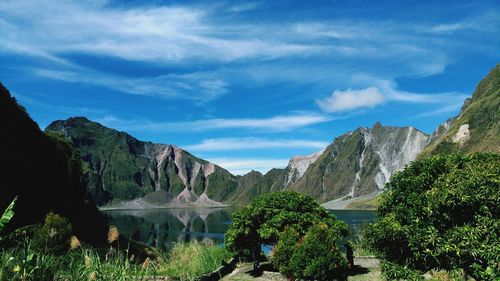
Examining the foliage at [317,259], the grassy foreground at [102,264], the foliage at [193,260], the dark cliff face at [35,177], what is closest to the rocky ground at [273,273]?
the foliage at [193,260]

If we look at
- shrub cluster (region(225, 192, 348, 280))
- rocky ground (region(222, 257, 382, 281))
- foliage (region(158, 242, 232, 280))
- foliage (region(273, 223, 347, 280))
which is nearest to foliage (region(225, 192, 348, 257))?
shrub cluster (region(225, 192, 348, 280))

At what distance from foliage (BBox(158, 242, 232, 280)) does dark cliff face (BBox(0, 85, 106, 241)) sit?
2450cm

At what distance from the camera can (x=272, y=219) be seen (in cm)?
3027

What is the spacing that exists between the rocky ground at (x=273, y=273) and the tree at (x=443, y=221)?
8679 millimetres

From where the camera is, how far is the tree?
16375 millimetres

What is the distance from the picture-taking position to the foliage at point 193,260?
2986cm

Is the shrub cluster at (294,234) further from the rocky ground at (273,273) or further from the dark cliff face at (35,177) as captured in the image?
the dark cliff face at (35,177)

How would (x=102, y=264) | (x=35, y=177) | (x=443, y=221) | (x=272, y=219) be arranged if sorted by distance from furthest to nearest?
(x=35, y=177), (x=272, y=219), (x=443, y=221), (x=102, y=264)

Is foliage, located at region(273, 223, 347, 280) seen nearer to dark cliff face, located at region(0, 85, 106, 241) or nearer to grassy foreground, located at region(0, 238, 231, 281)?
grassy foreground, located at region(0, 238, 231, 281)

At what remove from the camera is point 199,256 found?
34.0 metres

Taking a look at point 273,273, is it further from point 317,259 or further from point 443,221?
point 443,221

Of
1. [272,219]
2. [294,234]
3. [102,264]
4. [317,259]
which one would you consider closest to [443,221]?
[317,259]

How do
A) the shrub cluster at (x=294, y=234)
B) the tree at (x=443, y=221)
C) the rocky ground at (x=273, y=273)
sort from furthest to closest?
the rocky ground at (x=273, y=273), the shrub cluster at (x=294, y=234), the tree at (x=443, y=221)

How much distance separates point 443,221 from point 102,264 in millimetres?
13246
